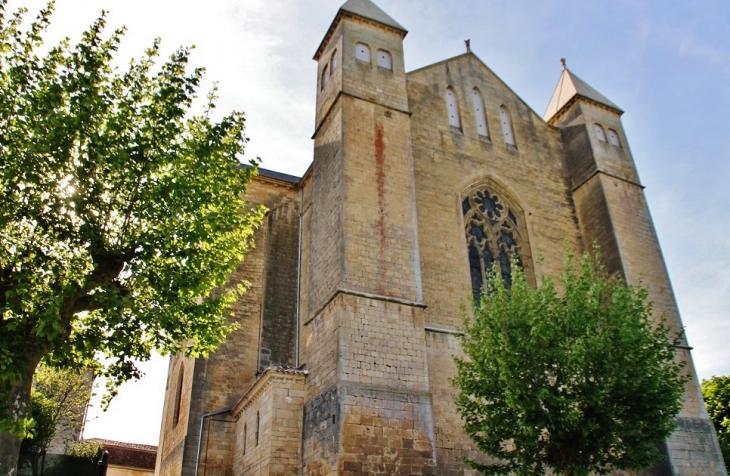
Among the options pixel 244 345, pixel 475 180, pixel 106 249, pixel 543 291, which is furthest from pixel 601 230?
pixel 106 249

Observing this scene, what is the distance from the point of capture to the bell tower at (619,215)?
519 inches

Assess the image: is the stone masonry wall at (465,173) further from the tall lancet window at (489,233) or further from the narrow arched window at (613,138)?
the narrow arched window at (613,138)

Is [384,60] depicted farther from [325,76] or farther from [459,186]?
[459,186]

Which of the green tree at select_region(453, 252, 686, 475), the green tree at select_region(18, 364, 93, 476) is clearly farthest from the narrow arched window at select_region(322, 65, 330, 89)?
the green tree at select_region(18, 364, 93, 476)

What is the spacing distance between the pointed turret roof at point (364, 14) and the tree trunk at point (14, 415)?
34.9 feet

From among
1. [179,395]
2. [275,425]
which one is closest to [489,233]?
[275,425]

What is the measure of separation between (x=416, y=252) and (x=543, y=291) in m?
2.73

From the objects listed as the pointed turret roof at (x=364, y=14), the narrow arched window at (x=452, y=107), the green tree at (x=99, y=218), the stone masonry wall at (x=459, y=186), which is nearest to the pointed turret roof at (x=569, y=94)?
the stone masonry wall at (x=459, y=186)

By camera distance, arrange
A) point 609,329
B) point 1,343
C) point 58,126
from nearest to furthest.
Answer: point 1,343
point 58,126
point 609,329

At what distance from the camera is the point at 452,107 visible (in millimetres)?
16297

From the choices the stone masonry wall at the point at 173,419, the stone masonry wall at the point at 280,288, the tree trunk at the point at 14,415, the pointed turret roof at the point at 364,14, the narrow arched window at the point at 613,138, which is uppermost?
the pointed turret roof at the point at 364,14

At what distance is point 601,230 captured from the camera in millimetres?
15789

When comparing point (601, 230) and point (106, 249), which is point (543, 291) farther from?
point (106, 249)

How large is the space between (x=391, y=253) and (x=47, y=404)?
42.0 ft
